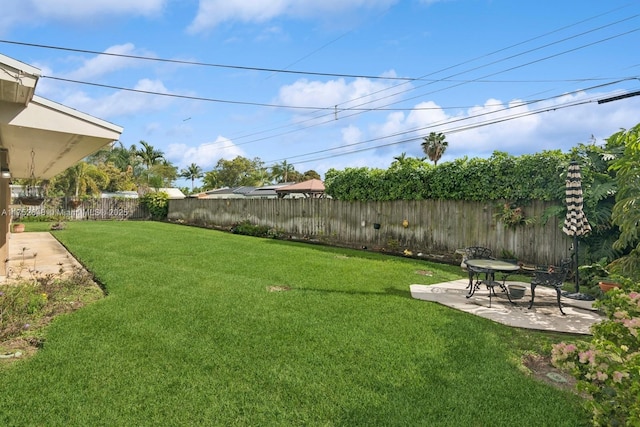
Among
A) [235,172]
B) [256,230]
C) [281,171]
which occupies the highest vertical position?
[281,171]

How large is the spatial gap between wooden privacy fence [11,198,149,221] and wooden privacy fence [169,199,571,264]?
1322 centimetres

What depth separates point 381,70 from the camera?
11.3 metres

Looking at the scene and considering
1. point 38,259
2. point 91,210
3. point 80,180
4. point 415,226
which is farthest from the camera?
point 80,180

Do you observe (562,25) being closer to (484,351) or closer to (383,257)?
(383,257)

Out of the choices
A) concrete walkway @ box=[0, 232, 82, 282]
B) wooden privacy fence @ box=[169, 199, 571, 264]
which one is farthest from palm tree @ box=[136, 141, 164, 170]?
concrete walkway @ box=[0, 232, 82, 282]

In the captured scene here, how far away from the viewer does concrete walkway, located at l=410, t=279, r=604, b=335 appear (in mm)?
4375

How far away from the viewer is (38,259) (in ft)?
26.8

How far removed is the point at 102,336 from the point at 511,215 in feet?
25.9

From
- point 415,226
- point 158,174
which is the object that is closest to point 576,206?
point 415,226

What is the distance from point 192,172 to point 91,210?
3622 centimetres

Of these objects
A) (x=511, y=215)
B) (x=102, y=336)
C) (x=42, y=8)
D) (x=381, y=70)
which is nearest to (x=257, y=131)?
(x=381, y=70)

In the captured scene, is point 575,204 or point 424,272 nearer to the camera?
point 575,204

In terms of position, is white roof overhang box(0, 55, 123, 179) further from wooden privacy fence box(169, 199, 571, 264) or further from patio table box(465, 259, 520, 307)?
wooden privacy fence box(169, 199, 571, 264)

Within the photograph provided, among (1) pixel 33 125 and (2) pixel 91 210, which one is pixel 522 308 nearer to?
(1) pixel 33 125
